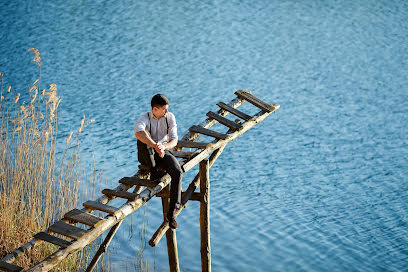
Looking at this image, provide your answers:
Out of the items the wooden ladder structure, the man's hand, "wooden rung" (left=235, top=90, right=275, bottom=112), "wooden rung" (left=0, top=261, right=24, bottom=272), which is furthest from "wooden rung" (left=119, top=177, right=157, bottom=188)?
"wooden rung" (left=235, top=90, right=275, bottom=112)

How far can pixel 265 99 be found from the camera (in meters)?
12.3

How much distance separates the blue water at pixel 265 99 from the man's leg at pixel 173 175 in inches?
69.0

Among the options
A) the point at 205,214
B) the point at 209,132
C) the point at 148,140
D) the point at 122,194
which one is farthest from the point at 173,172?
the point at 209,132

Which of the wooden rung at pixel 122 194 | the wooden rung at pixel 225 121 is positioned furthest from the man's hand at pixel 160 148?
the wooden rung at pixel 225 121

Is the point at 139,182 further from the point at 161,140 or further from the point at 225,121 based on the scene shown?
the point at 225,121

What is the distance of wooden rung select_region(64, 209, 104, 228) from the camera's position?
14.5ft

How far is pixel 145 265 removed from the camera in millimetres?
6836

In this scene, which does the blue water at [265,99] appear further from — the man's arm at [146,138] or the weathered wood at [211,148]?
the man's arm at [146,138]

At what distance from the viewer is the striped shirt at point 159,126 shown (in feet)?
16.5

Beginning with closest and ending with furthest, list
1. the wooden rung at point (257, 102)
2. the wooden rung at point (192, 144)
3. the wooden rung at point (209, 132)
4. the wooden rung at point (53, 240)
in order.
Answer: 1. the wooden rung at point (53, 240)
2. the wooden rung at point (192, 144)
3. the wooden rung at point (209, 132)
4. the wooden rung at point (257, 102)

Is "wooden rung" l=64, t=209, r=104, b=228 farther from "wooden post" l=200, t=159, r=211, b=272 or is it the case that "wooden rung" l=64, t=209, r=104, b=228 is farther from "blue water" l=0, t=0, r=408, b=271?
"blue water" l=0, t=0, r=408, b=271

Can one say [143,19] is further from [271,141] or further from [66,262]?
[66,262]

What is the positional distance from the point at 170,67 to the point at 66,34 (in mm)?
3427

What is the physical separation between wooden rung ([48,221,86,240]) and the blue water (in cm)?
213
